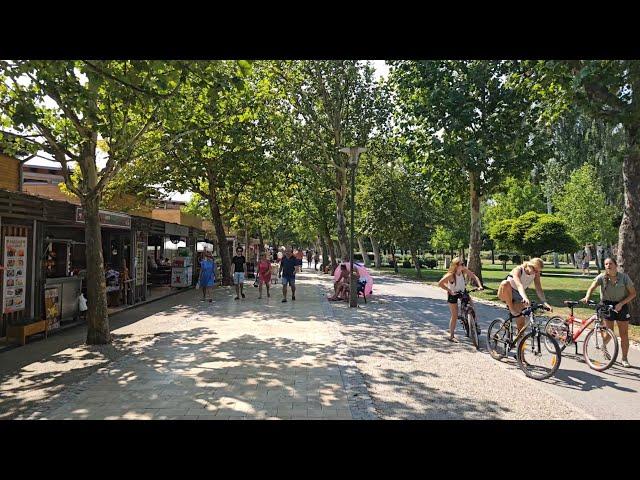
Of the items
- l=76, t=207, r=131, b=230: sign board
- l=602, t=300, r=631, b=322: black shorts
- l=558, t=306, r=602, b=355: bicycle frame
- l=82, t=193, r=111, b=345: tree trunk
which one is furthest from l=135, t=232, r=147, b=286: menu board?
l=602, t=300, r=631, b=322: black shorts

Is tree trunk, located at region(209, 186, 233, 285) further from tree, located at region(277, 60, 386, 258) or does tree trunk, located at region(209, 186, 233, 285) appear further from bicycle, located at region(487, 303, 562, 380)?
bicycle, located at region(487, 303, 562, 380)

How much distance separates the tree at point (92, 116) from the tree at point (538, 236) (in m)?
26.1

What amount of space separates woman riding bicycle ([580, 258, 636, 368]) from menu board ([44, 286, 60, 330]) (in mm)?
10039

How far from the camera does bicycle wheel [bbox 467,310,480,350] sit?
829 cm

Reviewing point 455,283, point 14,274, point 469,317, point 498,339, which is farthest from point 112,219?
point 498,339

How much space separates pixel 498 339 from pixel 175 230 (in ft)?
47.5

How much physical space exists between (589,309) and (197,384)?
13.0 meters

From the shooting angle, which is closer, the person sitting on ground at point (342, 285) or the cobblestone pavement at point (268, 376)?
the cobblestone pavement at point (268, 376)

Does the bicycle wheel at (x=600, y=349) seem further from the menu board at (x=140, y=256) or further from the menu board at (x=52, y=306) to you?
the menu board at (x=140, y=256)

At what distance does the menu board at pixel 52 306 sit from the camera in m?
9.41

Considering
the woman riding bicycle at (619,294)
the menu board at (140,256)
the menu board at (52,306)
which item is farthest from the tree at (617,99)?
the menu board at (140,256)

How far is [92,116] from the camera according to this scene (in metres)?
6.95
